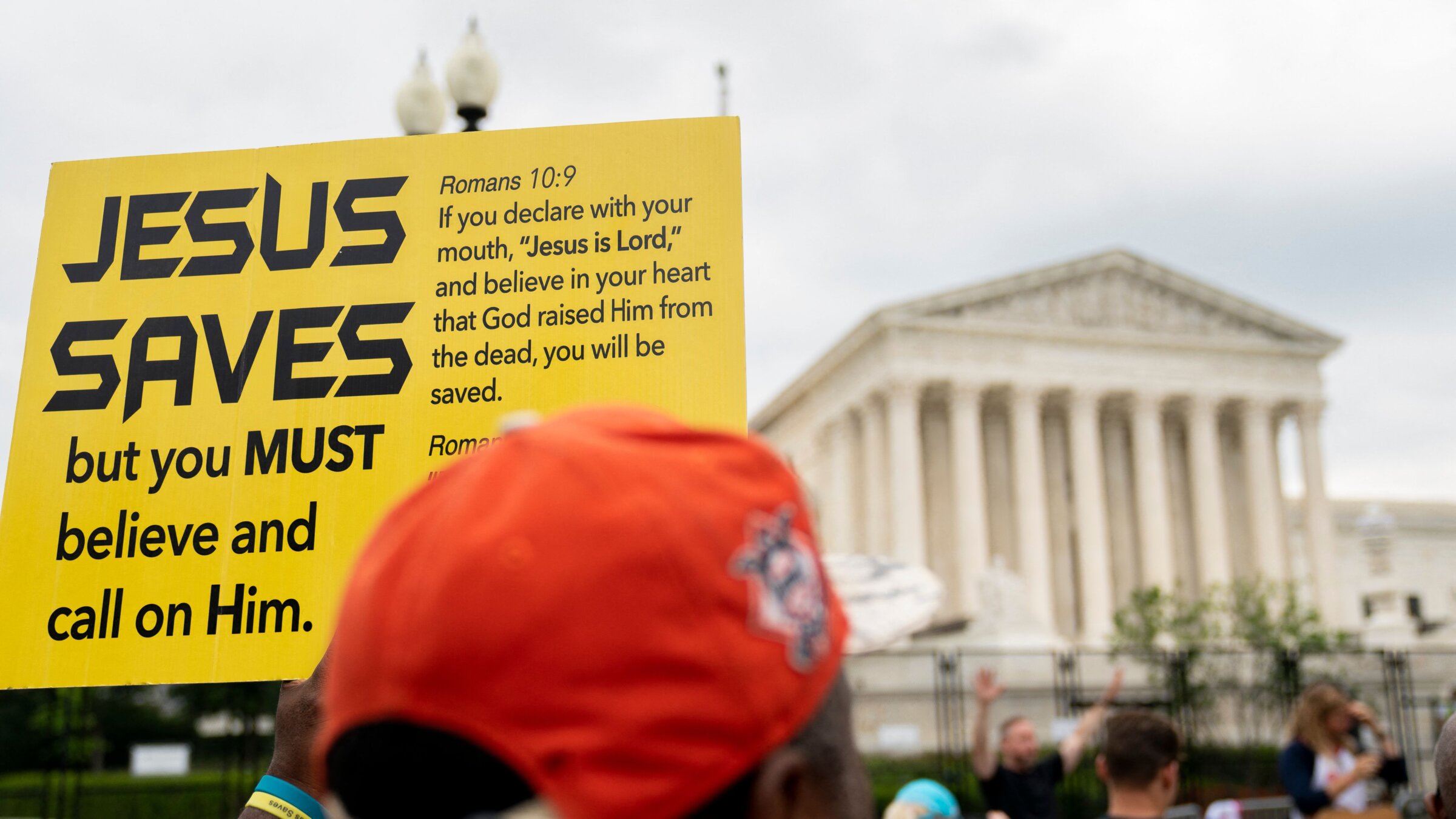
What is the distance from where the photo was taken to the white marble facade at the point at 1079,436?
162 feet

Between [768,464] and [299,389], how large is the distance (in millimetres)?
2730

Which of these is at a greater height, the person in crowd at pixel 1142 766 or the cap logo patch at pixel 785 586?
the cap logo patch at pixel 785 586

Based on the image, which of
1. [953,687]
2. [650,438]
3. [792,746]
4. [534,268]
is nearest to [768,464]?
[650,438]

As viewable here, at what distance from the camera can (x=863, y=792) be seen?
117 centimetres

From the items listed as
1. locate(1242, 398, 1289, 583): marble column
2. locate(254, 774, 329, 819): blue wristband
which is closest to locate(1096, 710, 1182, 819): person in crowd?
locate(254, 774, 329, 819): blue wristband

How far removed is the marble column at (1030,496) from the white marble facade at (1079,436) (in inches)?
3.5

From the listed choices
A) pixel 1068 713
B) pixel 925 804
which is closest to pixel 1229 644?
pixel 1068 713

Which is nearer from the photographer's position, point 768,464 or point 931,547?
point 768,464

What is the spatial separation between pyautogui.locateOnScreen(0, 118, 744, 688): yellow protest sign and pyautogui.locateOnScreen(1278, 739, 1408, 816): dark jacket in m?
5.83

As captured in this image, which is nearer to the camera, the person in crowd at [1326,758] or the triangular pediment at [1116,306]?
the person in crowd at [1326,758]

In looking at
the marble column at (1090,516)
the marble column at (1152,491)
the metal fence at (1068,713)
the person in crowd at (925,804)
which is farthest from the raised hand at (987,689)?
the marble column at (1152,491)

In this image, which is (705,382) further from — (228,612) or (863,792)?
(863,792)

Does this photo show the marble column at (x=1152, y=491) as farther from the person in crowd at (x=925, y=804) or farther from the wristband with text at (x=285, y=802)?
the wristband with text at (x=285, y=802)

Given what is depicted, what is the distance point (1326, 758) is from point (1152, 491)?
153 ft
